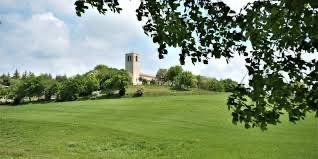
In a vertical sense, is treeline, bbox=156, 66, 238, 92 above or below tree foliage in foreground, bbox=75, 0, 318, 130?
above

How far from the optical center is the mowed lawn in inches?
1299

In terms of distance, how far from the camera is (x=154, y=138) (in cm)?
3969

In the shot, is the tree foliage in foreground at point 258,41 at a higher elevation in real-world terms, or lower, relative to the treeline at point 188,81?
lower

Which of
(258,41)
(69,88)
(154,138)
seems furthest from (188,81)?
(258,41)

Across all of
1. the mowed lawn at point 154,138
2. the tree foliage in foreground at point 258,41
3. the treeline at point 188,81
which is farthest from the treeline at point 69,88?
the tree foliage in foreground at point 258,41

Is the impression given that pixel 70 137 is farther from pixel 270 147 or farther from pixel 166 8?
pixel 166 8

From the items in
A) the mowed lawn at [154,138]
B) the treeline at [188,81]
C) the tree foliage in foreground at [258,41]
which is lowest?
the mowed lawn at [154,138]

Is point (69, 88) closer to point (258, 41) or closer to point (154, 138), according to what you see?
point (154, 138)

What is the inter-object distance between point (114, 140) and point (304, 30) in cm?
3287

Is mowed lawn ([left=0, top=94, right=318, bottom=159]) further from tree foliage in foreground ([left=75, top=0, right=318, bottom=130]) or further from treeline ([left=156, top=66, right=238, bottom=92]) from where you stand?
treeline ([left=156, top=66, right=238, bottom=92])

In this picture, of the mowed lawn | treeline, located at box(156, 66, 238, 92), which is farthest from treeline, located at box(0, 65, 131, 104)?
the mowed lawn

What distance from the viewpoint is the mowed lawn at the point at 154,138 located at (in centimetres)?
3300

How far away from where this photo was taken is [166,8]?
898 cm

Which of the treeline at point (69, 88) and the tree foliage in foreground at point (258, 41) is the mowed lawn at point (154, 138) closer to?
the tree foliage in foreground at point (258, 41)
